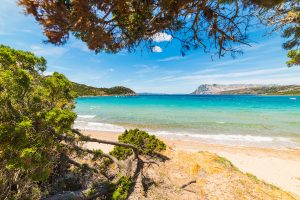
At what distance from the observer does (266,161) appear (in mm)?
11008

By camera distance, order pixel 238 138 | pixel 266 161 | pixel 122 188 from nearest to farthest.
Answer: pixel 122 188
pixel 266 161
pixel 238 138

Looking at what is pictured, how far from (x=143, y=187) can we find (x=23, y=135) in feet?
13.0

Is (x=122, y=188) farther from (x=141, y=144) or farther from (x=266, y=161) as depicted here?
(x=266, y=161)

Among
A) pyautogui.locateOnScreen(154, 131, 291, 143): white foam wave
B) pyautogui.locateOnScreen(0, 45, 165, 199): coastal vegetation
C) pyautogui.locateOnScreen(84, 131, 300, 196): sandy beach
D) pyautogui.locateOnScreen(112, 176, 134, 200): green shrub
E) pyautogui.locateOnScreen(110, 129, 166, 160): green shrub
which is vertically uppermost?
pyautogui.locateOnScreen(0, 45, 165, 199): coastal vegetation

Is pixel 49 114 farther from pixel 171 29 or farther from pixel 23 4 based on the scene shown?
pixel 171 29

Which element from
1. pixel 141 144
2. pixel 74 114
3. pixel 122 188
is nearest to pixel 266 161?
pixel 141 144

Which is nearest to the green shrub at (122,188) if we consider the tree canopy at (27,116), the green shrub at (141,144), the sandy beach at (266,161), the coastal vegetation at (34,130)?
the coastal vegetation at (34,130)

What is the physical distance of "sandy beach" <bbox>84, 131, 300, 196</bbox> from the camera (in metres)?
8.55

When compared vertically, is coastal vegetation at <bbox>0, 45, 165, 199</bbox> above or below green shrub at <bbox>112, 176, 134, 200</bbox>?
above

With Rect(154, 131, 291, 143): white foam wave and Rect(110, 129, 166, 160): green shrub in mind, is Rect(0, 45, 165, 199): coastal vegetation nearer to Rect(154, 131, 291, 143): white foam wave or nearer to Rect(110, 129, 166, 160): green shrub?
Rect(110, 129, 166, 160): green shrub

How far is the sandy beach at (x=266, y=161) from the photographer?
855cm

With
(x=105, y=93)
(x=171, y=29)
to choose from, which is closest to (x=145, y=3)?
Answer: (x=171, y=29)

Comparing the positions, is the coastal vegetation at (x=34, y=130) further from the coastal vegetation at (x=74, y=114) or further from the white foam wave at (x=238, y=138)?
the white foam wave at (x=238, y=138)

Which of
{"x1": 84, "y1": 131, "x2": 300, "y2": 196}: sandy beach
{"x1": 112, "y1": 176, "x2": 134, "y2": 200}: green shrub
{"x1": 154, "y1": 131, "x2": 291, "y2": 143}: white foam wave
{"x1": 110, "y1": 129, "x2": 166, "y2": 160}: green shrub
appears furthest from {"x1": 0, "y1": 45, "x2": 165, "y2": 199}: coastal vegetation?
{"x1": 154, "y1": 131, "x2": 291, "y2": 143}: white foam wave
